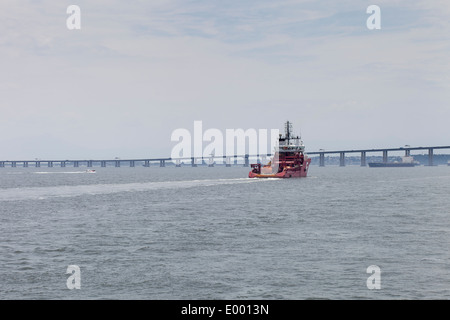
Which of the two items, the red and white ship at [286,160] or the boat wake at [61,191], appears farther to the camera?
the red and white ship at [286,160]

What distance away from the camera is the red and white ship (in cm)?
14625

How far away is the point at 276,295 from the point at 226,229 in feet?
69.1

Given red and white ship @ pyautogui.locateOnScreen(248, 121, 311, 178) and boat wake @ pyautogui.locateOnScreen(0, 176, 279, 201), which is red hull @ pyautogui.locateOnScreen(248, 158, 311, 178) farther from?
boat wake @ pyautogui.locateOnScreen(0, 176, 279, 201)

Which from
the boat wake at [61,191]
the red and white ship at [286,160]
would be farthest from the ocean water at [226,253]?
the red and white ship at [286,160]

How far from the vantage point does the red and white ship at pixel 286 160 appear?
480 feet

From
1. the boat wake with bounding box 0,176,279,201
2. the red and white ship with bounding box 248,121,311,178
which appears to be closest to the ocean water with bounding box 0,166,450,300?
the boat wake with bounding box 0,176,279,201

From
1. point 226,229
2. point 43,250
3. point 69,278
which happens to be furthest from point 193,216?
point 69,278

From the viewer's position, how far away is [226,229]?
4434 centimetres

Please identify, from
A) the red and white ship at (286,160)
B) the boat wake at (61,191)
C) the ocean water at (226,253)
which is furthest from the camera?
the red and white ship at (286,160)

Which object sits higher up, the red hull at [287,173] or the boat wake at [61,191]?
the red hull at [287,173]

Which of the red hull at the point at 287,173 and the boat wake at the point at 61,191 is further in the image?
the red hull at the point at 287,173

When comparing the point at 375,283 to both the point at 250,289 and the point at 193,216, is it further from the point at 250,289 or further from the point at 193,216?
the point at 193,216

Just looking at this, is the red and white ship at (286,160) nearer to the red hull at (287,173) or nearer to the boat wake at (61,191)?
the red hull at (287,173)

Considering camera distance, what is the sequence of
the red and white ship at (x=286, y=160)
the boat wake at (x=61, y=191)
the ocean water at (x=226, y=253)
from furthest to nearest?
the red and white ship at (x=286, y=160) < the boat wake at (x=61, y=191) < the ocean water at (x=226, y=253)
